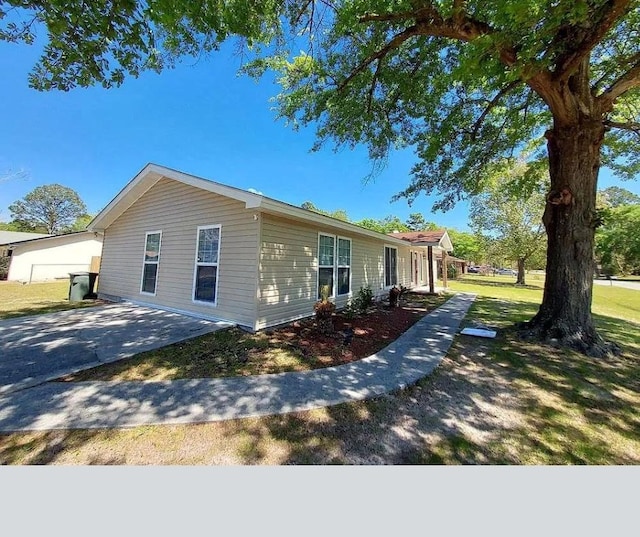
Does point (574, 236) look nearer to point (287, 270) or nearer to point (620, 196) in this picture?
point (287, 270)

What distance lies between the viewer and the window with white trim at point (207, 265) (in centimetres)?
688

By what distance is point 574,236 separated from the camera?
5621 mm

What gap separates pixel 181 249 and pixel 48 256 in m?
19.4

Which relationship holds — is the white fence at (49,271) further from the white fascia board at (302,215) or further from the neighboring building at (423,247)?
the neighboring building at (423,247)

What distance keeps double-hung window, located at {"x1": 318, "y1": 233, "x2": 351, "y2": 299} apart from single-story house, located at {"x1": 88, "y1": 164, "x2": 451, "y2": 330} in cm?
3

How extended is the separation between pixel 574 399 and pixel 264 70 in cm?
956

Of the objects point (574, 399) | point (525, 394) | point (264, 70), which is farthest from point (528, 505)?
point (264, 70)

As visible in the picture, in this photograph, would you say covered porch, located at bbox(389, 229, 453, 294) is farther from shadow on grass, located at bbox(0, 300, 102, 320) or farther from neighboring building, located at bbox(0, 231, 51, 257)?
neighboring building, located at bbox(0, 231, 51, 257)

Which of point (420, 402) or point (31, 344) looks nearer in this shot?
point (420, 402)

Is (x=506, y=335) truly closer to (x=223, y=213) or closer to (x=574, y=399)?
(x=574, y=399)

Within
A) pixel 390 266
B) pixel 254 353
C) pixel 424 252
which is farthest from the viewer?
pixel 424 252

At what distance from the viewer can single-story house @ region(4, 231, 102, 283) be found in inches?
734

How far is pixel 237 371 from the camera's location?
4.21 metres

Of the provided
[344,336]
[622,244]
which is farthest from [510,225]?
[622,244]
